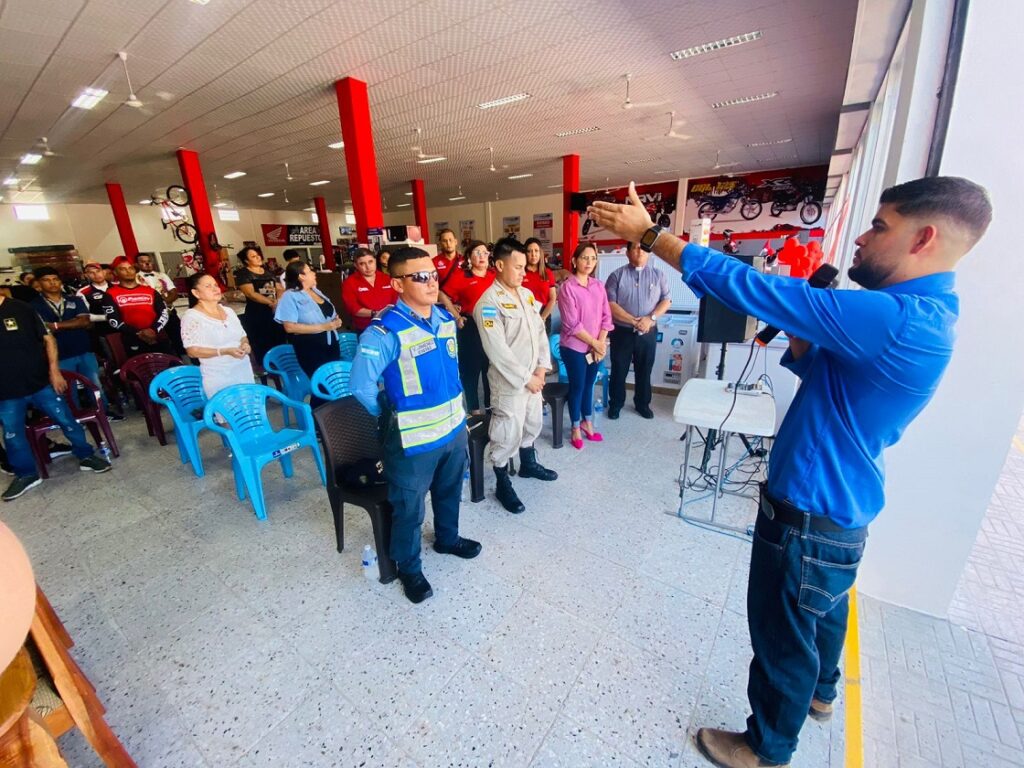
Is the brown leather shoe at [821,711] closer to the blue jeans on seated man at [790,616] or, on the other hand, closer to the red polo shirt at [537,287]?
the blue jeans on seated man at [790,616]

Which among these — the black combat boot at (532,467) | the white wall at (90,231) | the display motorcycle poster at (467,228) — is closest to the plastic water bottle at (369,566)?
the black combat boot at (532,467)

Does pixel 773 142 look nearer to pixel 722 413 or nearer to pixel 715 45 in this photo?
pixel 715 45

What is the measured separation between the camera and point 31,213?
13.4 meters

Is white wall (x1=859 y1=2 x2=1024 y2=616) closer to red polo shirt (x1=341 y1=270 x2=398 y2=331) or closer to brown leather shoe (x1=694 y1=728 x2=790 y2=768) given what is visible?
brown leather shoe (x1=694 y1=728 x2=790 y2=768)

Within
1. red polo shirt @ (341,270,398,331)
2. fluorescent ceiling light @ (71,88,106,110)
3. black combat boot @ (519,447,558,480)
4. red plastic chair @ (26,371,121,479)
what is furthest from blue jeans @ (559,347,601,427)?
fluorescent ceiling light @ (71,88,106,110)

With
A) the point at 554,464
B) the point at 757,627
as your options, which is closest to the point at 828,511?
the point at 757,627

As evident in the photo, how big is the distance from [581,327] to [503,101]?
432cm

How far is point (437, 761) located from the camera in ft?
4.32

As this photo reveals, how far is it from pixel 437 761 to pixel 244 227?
21.3 m

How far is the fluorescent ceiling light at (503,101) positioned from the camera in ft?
18.2

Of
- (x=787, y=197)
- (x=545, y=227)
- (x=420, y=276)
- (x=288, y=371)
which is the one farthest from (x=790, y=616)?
(x=545, y=227)

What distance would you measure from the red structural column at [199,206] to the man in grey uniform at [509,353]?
673 cm

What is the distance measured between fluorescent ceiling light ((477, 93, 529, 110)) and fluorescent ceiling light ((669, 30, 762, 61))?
1.89 metres

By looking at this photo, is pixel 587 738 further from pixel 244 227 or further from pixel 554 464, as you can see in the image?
pixel 244 227
